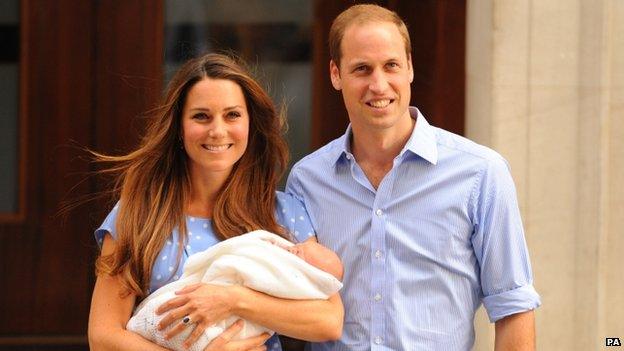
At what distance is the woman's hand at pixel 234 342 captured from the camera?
10.2 feet

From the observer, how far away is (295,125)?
5004 mm

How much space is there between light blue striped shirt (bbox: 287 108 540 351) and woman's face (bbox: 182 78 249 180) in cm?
32

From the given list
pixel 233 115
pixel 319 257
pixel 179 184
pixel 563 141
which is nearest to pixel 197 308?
pixel 319 257

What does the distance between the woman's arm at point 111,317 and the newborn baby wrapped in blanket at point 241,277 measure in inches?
1.7

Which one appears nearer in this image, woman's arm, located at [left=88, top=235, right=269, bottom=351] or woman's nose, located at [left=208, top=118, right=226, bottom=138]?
woman's arm, located at [left=88, top=235, right=269, bottom=351]

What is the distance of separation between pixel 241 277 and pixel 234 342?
17 cm

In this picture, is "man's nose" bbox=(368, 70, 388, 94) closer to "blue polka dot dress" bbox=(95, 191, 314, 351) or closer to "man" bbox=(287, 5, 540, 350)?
"man" bbox=(287, 5, 540, 350)

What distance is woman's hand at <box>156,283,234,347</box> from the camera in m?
3.10

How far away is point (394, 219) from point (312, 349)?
18.0 inches

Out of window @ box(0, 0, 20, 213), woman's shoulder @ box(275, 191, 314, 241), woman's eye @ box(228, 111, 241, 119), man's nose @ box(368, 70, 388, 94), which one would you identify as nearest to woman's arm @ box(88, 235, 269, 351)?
woman's shoulder @ box(275, 191, 314, 241)

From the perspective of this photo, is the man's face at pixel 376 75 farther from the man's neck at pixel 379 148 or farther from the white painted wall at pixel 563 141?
the white painted wall at pixel 563 141

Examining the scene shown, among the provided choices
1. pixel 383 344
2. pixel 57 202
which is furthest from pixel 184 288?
pixel 57 202

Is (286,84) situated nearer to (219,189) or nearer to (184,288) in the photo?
(219,189)

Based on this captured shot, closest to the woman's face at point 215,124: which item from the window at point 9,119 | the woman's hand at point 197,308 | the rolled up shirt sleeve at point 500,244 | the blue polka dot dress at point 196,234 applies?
the blue polka dot dress at point 196,234
